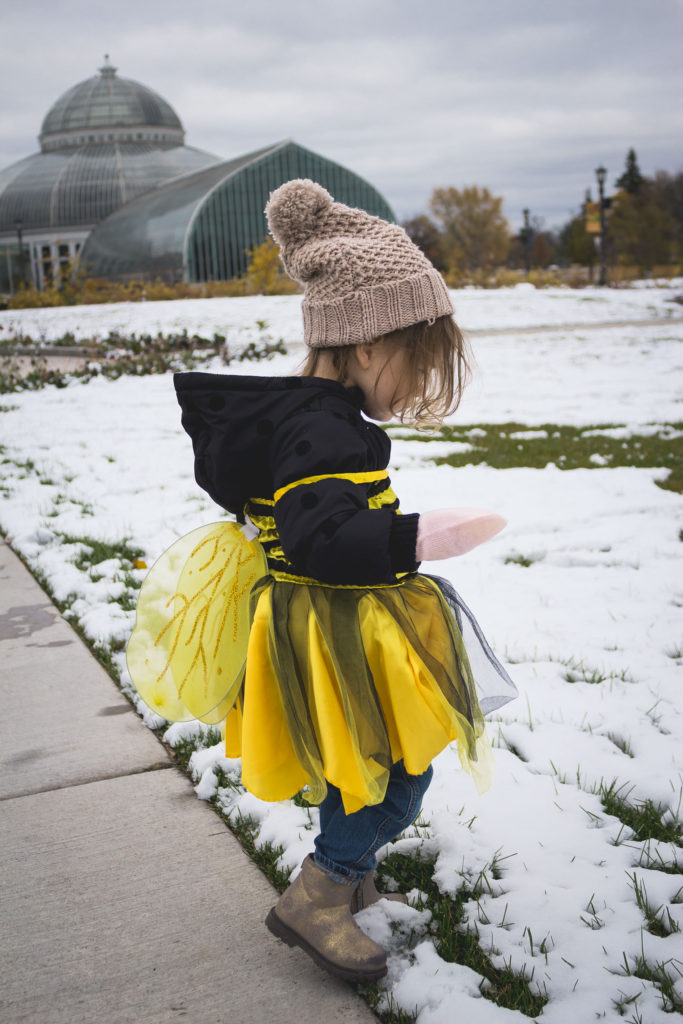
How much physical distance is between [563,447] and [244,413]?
589cm

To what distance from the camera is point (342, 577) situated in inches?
60.4

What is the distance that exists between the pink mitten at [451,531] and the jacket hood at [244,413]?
0.30 meters

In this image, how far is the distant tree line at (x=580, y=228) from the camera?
51219 mm

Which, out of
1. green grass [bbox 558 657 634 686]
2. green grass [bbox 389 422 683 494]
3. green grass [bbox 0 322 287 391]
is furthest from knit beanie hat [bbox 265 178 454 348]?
green grass [bbox 0 322 287 391]

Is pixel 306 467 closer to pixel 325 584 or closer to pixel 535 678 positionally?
pixel 325 584

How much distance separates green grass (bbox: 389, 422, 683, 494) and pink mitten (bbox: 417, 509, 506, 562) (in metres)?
4.60

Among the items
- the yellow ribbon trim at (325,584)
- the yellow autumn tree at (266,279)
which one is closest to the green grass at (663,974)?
the yellow ribbon trim at (325,584)

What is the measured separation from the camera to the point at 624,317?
2223 cm

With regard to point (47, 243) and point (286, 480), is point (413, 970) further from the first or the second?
point (47, 243)

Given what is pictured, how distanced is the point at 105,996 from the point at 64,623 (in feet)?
7.25

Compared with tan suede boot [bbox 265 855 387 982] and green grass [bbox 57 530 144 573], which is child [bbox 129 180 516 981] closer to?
tan suede boot [bbox 265 855 387 982]

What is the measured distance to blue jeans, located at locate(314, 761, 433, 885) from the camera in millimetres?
1783

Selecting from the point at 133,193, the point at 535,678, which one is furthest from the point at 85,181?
the point at 535,678

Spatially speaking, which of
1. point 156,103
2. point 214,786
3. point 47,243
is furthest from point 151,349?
point 156,103
